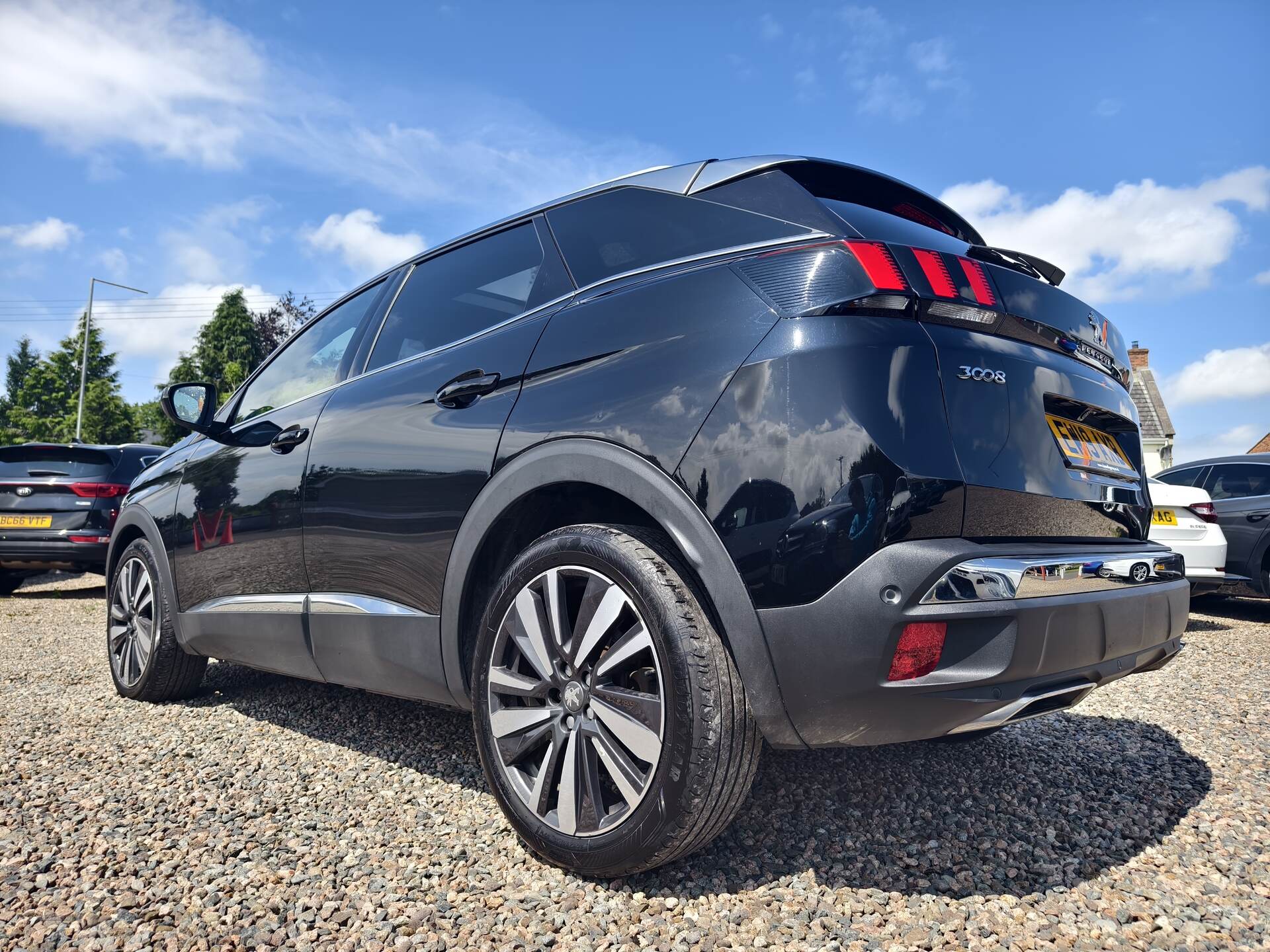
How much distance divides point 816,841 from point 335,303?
9.45ft

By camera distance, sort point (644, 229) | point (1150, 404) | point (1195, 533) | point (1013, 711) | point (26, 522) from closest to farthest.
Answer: point (1013, 711)
point (644, 229)
point (1195, 533)
point (26, 522)
point (1150, 404)

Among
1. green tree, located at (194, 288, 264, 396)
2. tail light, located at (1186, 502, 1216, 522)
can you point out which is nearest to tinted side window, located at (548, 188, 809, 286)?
tail light, located at (1186, 502, 1216, 522)

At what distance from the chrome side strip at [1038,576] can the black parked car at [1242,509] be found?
6.80m

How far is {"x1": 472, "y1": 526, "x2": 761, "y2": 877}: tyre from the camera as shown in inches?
74.2

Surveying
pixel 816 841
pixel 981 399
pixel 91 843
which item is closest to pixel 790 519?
pixel 981 399

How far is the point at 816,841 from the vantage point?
2.36 m

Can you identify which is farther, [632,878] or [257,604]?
[257,604]

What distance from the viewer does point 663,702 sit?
1926 mm

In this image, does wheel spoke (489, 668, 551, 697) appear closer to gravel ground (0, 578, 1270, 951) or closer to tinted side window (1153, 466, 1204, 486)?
gravel ground (0, 578, 1270, 951)

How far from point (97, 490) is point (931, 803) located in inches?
356

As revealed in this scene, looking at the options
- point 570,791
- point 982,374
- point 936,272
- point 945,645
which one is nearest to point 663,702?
point 570,791

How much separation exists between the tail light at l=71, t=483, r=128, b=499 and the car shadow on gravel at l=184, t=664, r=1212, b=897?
633 cm

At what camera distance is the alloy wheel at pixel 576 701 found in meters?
2.00

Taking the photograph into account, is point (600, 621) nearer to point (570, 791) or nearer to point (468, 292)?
point (570, 791)
